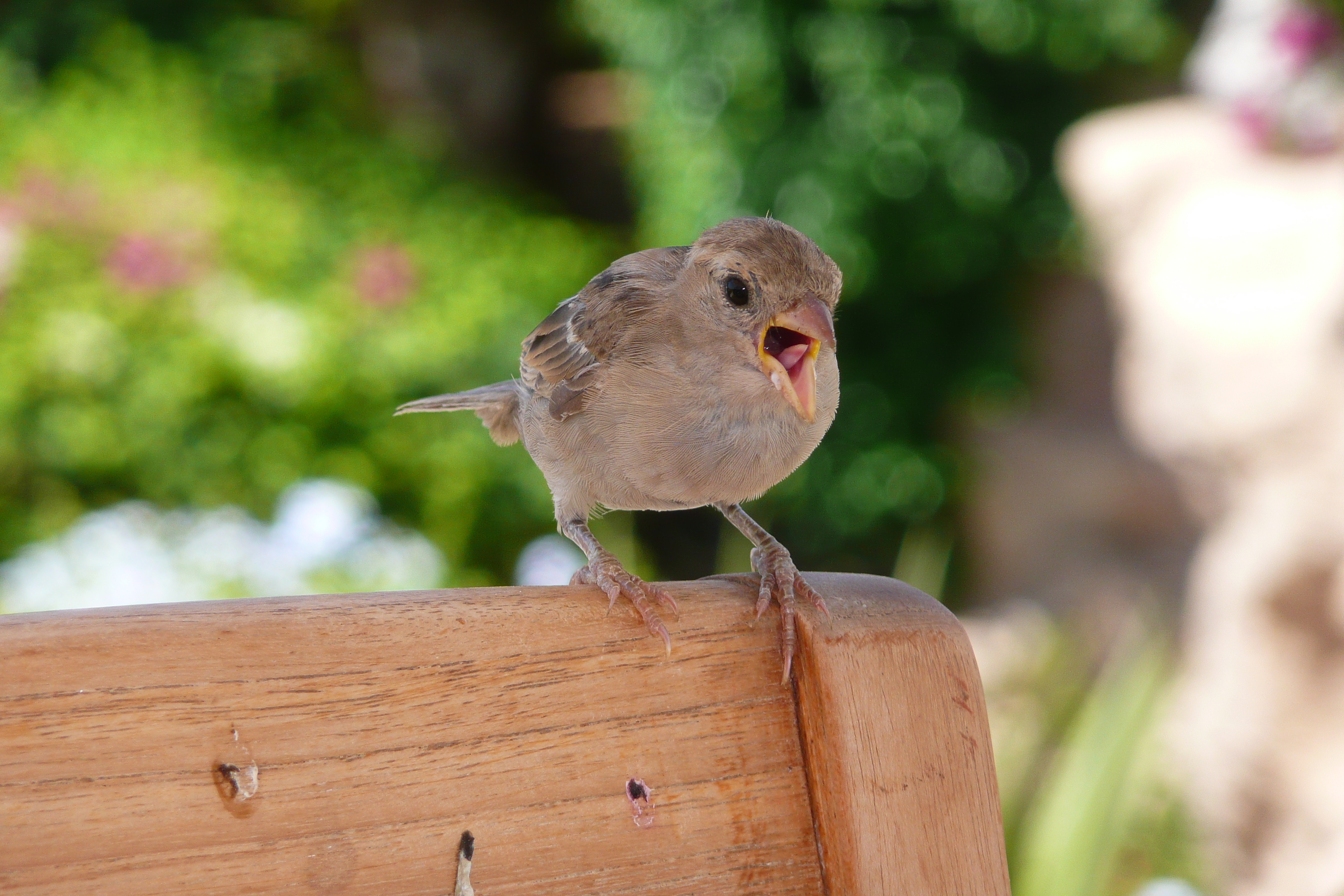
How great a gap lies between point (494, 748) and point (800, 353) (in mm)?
725

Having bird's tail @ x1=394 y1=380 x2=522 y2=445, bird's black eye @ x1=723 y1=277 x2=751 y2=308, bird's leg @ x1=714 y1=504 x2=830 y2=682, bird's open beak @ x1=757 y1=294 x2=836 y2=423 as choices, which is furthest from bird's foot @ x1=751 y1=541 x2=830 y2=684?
bird's tail @ x1=394 y1=380 x2=522 y2=445

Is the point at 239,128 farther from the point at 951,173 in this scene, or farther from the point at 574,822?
the point at 574,822

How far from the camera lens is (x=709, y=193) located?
5.01 meters

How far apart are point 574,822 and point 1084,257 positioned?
15.6 feet

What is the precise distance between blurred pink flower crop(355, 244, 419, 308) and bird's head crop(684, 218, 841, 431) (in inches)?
141

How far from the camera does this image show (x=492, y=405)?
226 centimetres

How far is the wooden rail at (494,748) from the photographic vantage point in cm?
100

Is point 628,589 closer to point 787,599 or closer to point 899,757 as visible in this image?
point 787,599

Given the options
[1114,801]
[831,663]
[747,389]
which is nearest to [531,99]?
[1114,801]

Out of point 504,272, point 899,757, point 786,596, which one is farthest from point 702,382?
point 504,272

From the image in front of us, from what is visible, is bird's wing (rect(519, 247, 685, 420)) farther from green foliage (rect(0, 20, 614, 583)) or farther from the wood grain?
green foliage (rect(0, 20, 614, 583))

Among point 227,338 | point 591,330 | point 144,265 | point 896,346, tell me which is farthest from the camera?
point 896,346

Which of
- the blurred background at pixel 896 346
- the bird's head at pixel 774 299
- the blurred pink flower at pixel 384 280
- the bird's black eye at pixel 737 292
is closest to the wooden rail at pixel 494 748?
the bird's head at pixel 774 299

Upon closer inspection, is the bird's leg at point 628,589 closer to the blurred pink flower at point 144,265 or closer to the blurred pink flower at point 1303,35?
the blurred pink flower at point 144,265
